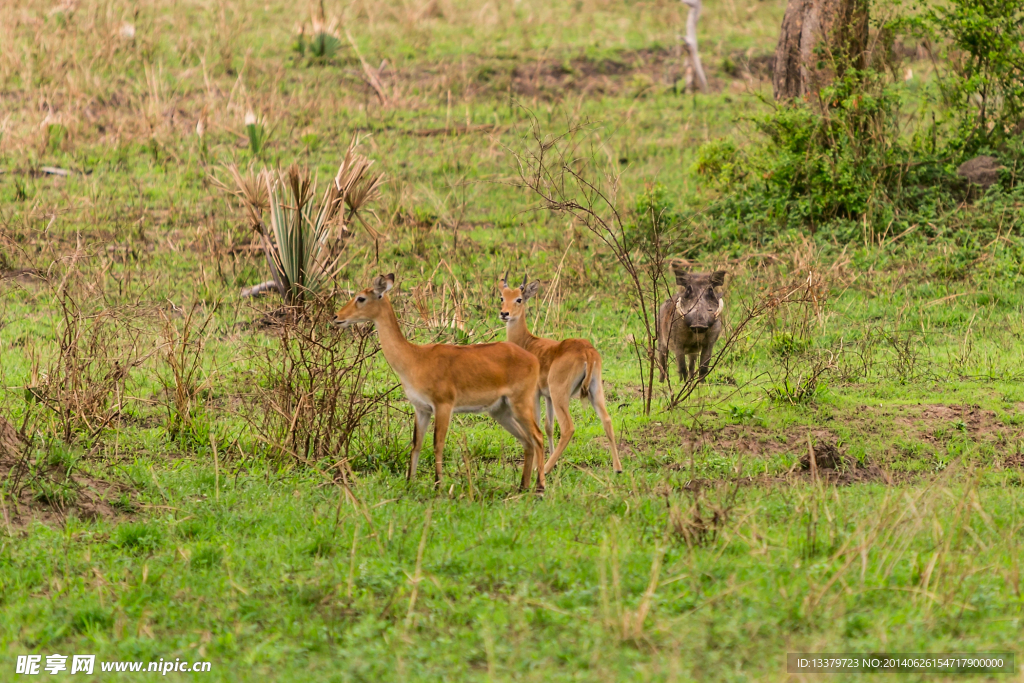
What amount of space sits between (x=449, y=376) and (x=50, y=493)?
8.38 ft

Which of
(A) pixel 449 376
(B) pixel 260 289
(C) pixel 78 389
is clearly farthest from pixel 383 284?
(B) pixel 260 289

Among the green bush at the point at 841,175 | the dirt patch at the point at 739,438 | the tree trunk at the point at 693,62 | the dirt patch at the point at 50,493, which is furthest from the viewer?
the tree trunk at the point at 693,62

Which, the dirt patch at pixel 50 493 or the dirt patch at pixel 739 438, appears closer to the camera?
the dirt patch at pixel 50 493

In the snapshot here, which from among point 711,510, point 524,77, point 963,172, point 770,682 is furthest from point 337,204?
point 524,77

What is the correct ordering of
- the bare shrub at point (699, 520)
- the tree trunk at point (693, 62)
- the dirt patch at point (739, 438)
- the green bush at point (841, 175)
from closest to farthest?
1. the bare shrub at point (699, 520)
2. the dirt patch at point (739, 438)
3. the green bush at point (841, 175)
4. the tree trunk at point (693, 62)

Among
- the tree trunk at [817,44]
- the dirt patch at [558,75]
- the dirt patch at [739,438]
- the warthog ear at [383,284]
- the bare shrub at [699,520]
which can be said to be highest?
the tree trunk at [817,44]

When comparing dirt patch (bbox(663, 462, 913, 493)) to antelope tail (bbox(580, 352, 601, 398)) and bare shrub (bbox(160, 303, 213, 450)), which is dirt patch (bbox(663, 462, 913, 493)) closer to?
antelope tail (bbox(580, 352, 601, 398))

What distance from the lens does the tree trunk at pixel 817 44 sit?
1513 centimetres

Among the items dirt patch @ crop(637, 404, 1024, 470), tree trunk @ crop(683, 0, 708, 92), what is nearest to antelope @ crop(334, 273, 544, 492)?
dirt patch @ crop(637, 404, 1024, 470)

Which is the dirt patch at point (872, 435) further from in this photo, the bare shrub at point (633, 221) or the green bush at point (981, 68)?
the green bush at point (981, 68)

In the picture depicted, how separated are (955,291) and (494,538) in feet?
27.2

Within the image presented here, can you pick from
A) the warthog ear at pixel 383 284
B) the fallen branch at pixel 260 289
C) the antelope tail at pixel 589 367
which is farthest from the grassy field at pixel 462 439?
the warthog ear at pixel 383 284

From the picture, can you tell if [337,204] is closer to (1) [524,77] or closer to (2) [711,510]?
(2) [711,510]

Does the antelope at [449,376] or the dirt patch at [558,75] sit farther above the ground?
the dirt patch at [558,75]
